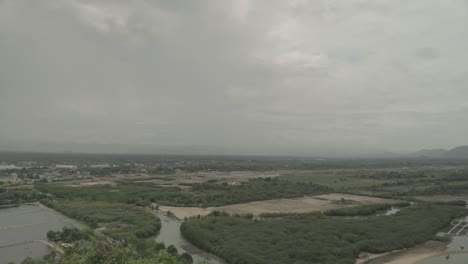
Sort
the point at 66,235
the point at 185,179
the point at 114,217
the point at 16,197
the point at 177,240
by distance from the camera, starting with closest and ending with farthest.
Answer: the point at 66,235 < the point at 177,240 < the point at 114,217 < the point at 16,197 < the point at 185,179

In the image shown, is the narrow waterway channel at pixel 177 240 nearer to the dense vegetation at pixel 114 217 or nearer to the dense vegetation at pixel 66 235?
the dense vegetation at pixel 114 217

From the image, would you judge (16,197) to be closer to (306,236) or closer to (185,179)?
(185,179)

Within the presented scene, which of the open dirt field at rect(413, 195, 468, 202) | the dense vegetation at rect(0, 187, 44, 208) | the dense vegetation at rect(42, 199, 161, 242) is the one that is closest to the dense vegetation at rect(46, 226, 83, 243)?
the dense vegetation at rect(42, 199, 161, 242)

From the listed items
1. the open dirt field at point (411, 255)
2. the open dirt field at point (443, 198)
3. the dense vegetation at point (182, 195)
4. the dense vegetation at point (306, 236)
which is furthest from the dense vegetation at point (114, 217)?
the open dirt field at point (443, 198)

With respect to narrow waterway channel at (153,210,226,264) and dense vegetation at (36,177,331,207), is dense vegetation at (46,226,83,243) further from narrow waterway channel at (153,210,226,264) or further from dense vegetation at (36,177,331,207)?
dense vegetation at (36,177,331,207)

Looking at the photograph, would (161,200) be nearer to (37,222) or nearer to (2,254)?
(37,222)

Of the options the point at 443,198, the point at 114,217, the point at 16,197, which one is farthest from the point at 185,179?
the point at 443,198
